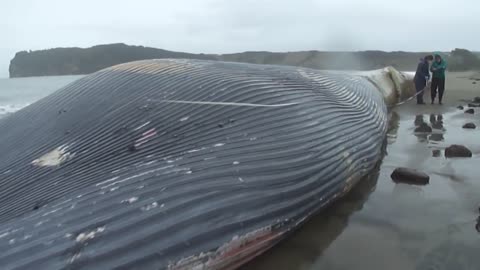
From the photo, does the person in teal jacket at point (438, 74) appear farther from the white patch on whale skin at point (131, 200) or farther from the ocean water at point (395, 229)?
the white patch on whale skin at point (131, 200)

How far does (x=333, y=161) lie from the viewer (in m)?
3.81

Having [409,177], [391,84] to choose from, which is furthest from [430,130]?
[391,84]

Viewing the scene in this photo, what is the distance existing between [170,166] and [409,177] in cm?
297

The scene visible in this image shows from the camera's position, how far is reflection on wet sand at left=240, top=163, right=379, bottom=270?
2.99 m

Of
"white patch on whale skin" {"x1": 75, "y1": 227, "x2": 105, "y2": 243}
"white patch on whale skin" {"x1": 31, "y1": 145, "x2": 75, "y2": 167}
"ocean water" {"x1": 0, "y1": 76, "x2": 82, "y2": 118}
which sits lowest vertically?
"ocean water" {"x1": 0, "y1": 76, "x2": 82, "y2": 118}

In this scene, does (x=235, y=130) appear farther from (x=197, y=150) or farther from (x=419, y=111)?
(x=419, y=111)

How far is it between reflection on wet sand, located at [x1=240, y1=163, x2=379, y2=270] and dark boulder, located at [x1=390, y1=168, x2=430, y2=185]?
2.11 ft

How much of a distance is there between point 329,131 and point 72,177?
240cm

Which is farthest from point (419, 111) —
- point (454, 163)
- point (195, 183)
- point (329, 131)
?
point (195, 183)

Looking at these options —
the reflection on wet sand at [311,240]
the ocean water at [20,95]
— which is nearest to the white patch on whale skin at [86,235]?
the reflection on wet sand at [311,240]

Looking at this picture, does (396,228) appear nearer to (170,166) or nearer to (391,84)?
(170,166)

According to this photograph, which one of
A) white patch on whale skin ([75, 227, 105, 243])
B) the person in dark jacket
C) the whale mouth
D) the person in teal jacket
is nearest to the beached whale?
white patch on whale skin ([75, 227, 105, 243])

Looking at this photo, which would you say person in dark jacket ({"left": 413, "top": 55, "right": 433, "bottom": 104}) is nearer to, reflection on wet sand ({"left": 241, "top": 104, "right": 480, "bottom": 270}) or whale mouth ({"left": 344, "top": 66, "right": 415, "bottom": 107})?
whale mouth ({"left": 344, "top": 66, "right": 415, "bottom": 107})

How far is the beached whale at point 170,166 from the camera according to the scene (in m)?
2.34
